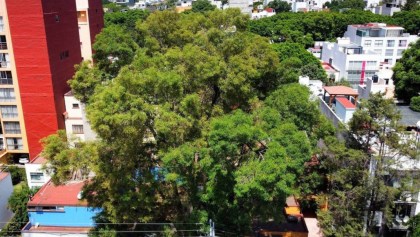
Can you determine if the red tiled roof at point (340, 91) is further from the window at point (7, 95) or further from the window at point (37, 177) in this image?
the window at point (7, 95)

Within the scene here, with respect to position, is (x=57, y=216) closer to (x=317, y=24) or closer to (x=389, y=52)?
(x=389, y=52)

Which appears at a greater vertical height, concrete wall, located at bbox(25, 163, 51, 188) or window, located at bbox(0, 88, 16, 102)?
window, located at bbox(0, 88, 16, 102)

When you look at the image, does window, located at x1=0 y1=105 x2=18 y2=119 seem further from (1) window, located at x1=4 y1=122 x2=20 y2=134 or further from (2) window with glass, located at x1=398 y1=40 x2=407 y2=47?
(2) window with glass, located at x1=398 y1=40 x2=407 y2=47

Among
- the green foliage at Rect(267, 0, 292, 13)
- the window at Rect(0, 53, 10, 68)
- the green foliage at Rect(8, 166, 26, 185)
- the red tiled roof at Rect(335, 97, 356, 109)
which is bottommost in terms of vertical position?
the green foliage at Rect(8, 166, 26, 185)

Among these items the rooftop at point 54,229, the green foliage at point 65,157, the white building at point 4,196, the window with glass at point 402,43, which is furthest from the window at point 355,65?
the white building at point 4,196

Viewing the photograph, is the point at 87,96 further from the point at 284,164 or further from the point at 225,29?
the point at 284,164

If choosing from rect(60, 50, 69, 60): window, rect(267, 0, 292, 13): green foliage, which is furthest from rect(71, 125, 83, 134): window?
rect(267, 0, 292, 13): green foliage

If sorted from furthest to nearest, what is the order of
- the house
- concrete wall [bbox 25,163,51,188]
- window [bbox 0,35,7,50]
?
window [bbox 0,35,7,50] < concrete wall [bbox 25,163,51,188] < the house

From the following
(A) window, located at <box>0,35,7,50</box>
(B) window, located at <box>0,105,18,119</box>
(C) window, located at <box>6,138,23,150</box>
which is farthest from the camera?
(C) window, located at <box>6,138,23,150</box>
